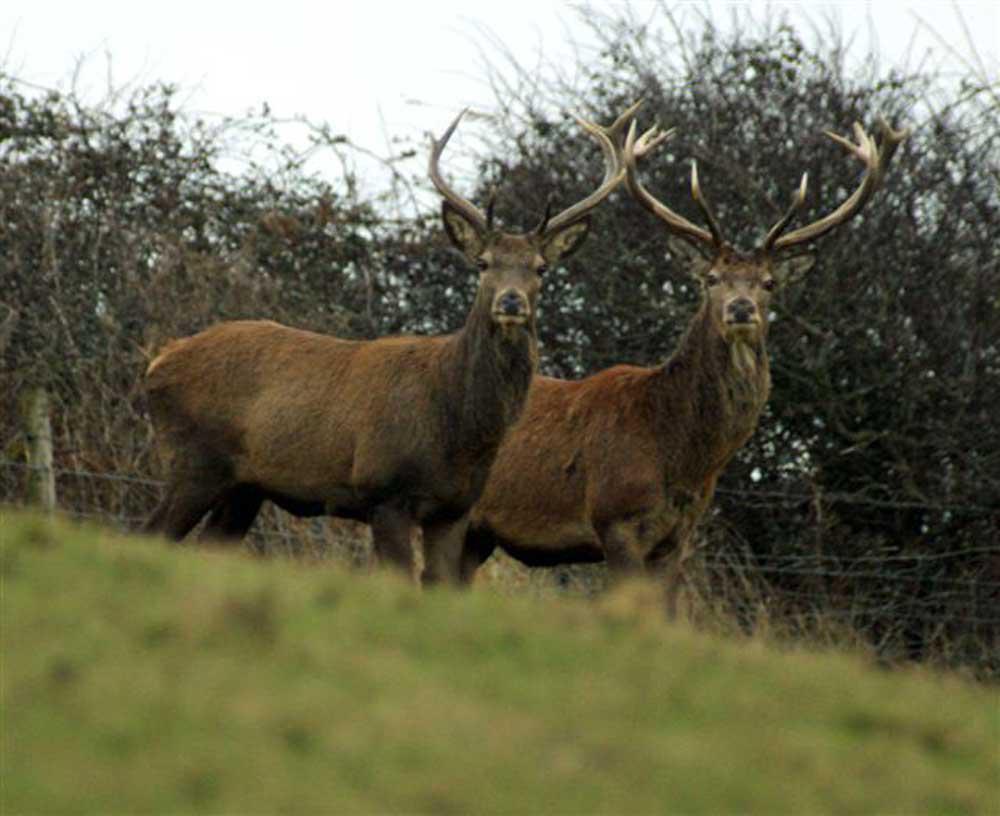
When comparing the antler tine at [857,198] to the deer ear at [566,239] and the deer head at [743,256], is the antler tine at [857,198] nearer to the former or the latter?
the deer head at [743,256]

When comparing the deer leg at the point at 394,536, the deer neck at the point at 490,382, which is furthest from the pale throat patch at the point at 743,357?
the deer leg at the point at 394,536

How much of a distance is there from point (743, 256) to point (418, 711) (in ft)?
Answer: 24.7

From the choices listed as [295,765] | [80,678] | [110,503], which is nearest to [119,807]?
[295,765]

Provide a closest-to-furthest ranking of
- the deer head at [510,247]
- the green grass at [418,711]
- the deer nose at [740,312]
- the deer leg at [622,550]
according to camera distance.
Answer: the green grass at [418,711]
the deer head at [510,247]
the deer leg at [622,550]
the deer nose at [740,312]

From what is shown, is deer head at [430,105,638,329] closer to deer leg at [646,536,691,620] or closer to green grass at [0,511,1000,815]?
deer leg at [646,536,691,620]

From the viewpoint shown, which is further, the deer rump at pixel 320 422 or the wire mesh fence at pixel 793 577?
the wire mesh fence at pixel 793 577

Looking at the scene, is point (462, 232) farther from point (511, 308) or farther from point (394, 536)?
point (394, 536)

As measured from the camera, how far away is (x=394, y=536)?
11.5 metres

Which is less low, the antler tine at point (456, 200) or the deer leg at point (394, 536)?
the antler tine at point (456, 200)

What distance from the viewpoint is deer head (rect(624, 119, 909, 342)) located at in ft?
41.4

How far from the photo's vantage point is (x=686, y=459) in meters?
12.6

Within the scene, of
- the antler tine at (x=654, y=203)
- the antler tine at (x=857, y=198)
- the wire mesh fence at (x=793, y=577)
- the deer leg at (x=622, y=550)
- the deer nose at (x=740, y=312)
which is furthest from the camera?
the wire mesh fence at (x=793, y=577)

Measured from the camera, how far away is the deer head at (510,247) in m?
11.8

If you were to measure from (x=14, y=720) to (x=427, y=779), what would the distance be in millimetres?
1077
